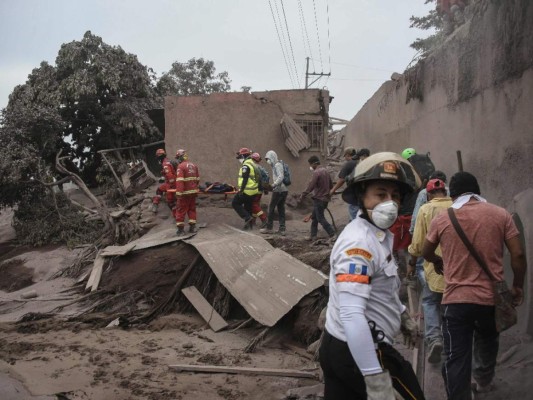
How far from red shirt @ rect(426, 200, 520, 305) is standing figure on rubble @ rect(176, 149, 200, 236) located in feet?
24.0

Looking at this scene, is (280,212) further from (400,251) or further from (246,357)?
(246,357)

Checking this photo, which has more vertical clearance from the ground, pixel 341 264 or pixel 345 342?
pixel 341 264

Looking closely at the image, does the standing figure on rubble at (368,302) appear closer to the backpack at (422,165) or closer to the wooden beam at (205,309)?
the backpack at (422,165)

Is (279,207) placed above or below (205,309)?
above

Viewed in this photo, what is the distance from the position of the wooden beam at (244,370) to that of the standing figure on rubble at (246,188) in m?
5.03

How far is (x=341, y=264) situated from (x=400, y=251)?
533 centimetres

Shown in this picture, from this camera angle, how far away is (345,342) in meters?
2.28

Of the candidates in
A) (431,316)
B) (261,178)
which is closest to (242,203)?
(261,178)

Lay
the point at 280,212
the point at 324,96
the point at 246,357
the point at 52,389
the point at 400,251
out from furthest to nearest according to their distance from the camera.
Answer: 1. the point at 324,96
2. the point at 280,212
3. the point at 400,251
4. the point at 246,357
5. the point at 52,389

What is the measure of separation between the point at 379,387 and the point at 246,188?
882 centimetres

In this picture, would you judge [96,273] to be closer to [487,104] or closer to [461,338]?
[487,104]

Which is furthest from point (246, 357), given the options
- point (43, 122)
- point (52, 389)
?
point (43, 122)

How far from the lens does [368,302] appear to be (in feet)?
7.58

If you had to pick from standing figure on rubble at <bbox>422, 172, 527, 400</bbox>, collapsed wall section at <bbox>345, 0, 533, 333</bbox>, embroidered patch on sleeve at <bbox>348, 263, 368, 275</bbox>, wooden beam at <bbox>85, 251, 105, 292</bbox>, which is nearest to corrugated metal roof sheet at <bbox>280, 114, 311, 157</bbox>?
collapsed wall section at <bbox>345, 0, 533, 333</bbox>
